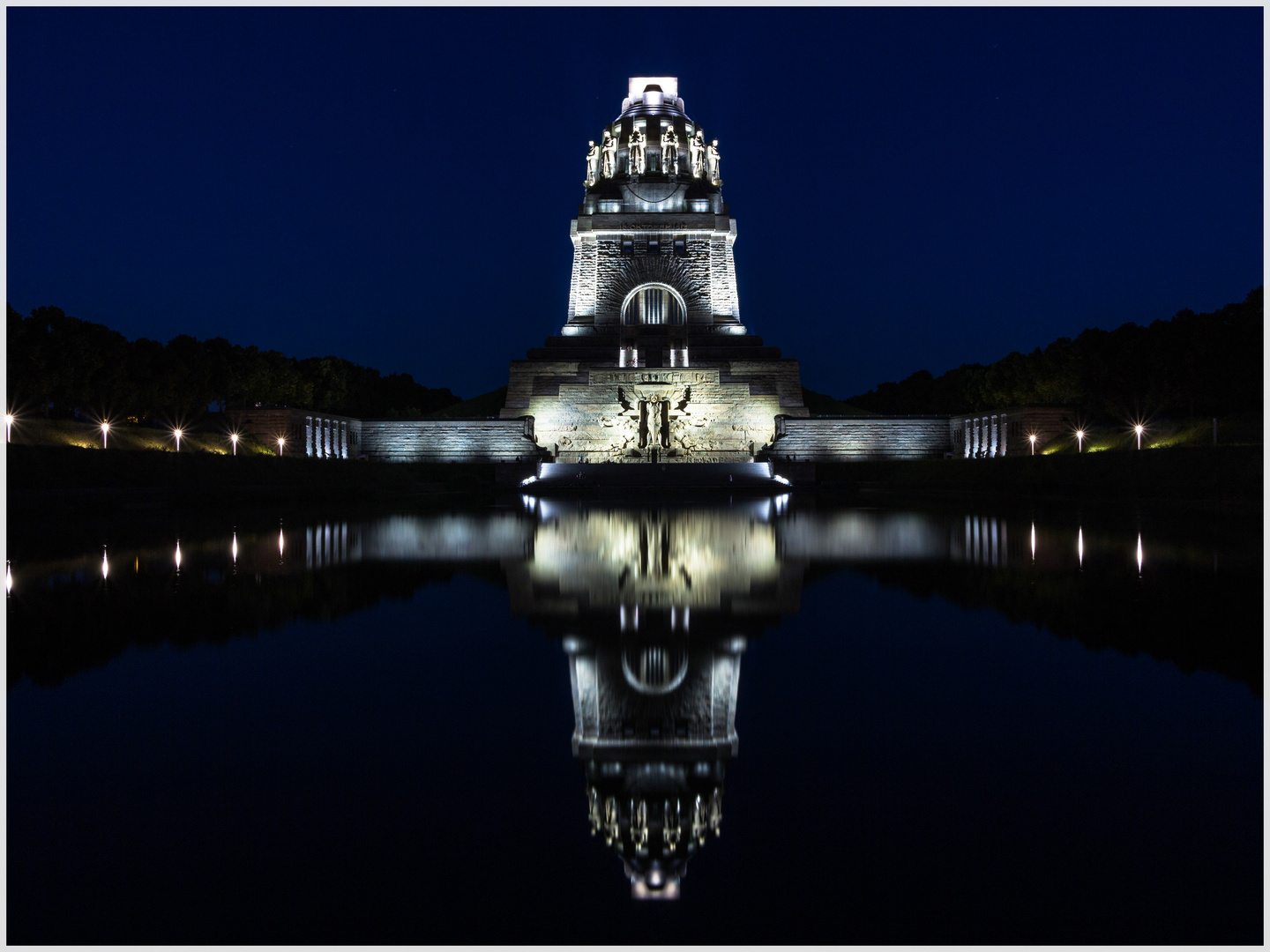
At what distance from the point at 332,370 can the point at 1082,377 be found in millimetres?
39358

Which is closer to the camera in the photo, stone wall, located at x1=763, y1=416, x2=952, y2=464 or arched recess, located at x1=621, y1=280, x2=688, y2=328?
stone wall, located at x1=763, y1=416, x2=952, y2=464

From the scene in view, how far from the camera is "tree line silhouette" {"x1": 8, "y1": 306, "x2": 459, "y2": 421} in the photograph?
3219 centimetres

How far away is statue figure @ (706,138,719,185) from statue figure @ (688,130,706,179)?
27cm

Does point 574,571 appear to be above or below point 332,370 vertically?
below

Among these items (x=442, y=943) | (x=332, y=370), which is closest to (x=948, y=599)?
(x=442, y=943)

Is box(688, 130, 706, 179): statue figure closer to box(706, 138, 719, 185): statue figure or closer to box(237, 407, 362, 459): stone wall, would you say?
box(706, 138, 719, 185): statue figure

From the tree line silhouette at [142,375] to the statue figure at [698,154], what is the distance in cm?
2311

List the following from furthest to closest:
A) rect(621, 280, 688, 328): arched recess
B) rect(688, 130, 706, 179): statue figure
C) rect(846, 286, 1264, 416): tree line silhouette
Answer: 1. rect(688, 130, 706, 179): statue figure
2. rect(621, 280, 688, 328): arched recess
3. rect(846, 286, 1264, 416): tree line silhouette

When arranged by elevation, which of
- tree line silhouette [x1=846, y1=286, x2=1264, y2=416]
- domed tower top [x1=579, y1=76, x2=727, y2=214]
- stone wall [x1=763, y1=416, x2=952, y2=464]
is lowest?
stone wall [x1=763, y1=416, x2=952, y2=464]

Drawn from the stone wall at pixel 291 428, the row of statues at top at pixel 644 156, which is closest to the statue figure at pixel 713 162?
the row of statues at top at pixel 644 156

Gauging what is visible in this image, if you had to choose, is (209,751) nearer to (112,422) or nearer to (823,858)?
(823,858)

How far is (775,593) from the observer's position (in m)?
7.75

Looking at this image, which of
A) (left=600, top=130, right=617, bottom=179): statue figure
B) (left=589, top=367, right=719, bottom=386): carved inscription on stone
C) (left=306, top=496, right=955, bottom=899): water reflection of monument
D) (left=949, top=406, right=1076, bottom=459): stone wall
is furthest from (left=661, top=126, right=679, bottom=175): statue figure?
(left=306, top=496, right=955, bottom=899): water reflection of monument

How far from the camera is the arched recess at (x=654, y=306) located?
2205 inches
